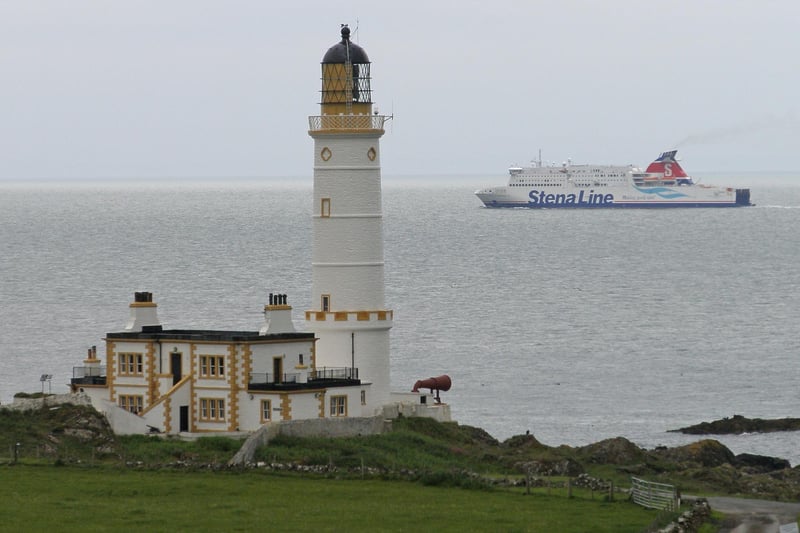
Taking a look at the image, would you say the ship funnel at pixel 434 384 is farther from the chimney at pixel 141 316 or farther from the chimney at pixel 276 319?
the chimney at pixel 141 316

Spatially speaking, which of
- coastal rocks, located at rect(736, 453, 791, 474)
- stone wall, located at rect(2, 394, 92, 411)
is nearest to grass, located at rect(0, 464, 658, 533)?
stone wall, located at rect(2, 394, 92, 411)

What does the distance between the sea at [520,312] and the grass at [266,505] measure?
56.7 feet

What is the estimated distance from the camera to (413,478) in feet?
96.4

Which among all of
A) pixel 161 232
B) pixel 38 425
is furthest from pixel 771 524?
pixel 161 232

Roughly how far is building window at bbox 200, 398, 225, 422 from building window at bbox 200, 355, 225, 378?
479 mm

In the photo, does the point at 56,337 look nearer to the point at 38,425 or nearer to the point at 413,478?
the point at 38,425

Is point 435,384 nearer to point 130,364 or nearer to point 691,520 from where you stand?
point 130,364

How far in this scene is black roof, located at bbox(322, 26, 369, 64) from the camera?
3859 centimetres

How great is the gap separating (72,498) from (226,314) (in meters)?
47.8

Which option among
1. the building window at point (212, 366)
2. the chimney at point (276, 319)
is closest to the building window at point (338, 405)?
the chimney at point (276, 319)

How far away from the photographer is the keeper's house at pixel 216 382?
110 feet

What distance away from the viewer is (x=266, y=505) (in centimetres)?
2589

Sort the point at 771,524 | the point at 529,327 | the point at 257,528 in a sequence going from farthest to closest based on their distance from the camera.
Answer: the point at 529,327 → the point at 771,524 → the point at 257,528

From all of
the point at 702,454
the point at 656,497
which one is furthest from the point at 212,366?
the point at 702,454
